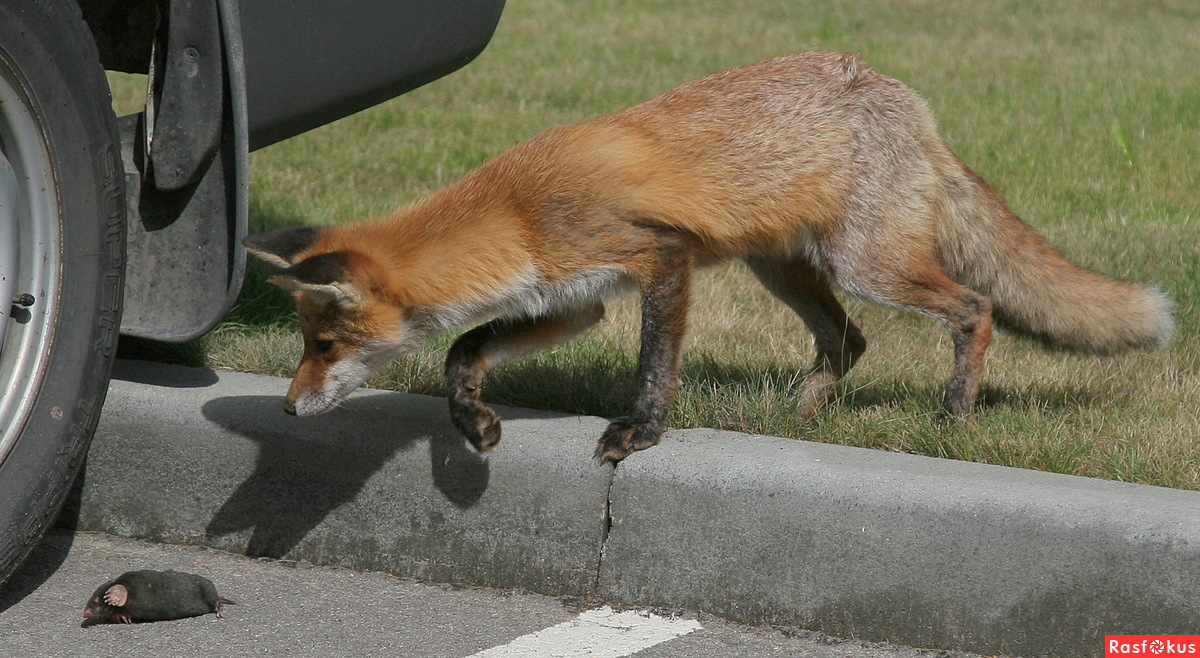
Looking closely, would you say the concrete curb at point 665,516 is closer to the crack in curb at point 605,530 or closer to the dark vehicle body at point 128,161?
the crack in curb at point 605,530

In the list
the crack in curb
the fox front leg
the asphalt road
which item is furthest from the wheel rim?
the fox front leg

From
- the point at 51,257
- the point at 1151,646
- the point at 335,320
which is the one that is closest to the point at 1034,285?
the point at 1151,646

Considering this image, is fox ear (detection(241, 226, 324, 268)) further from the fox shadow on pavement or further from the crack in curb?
the crack in curb

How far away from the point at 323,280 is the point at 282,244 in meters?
0.34

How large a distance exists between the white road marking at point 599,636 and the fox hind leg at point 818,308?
1542 millimetres

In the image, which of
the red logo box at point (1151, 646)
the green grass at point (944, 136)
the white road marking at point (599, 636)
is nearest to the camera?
the red logo box at point (1151, 646)

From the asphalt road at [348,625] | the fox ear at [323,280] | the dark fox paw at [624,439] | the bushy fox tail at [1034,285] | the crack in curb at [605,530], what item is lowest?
the asphalt road at [348,625]

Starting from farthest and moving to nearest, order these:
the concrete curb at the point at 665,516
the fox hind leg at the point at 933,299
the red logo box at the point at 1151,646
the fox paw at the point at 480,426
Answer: the fox hind leg at the point at 933,299, the fox paw at the point at 480,426, the concrete curb at the point at 665,516, the red logo box at the point at 1151,646

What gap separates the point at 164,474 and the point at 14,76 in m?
1.38

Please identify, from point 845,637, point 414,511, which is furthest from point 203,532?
point 845,637

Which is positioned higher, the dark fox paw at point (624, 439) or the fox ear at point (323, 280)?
the fox ear at point (323, 280)

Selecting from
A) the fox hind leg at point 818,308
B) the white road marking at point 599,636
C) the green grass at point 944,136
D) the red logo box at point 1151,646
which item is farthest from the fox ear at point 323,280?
the red logo box at point 1151,646

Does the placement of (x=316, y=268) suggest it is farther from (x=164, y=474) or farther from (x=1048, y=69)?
(x=1048, y=69)

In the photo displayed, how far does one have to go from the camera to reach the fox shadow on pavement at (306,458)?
392 centimetres
